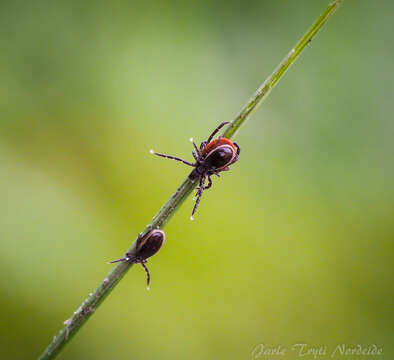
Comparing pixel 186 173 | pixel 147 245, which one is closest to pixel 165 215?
pixel 147 245

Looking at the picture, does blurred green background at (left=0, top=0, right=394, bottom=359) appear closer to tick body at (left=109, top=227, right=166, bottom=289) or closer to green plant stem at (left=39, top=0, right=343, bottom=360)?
tick body at (left=109, top=227, right=166, bottom=289)

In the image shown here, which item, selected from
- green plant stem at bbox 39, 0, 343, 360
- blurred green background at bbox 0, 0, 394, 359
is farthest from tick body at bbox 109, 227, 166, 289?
blurred green background at bbox 0, 0, 394, 359

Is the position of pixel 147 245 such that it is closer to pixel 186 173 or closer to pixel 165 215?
pixel 165 215

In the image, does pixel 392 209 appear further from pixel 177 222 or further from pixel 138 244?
pixel 138 244

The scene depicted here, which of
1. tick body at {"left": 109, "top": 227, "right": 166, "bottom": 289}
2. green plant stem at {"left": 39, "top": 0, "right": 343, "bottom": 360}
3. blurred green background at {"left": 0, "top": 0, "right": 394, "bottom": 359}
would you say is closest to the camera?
green plant stem at {"left": 39, "top": 0, "right": 343, "bottom": 360}

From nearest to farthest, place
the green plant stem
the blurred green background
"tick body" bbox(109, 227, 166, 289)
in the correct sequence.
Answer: the green plant stem < "tick body" bbox(109, 227, 166, 289) < the blurred green background

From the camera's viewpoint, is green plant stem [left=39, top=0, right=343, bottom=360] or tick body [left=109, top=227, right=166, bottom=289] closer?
green plant stem [left=39, top=0, right=343, bottom=360]
